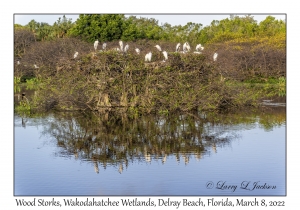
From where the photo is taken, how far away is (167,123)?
14836mm

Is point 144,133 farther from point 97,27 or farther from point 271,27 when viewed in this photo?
point 271,27

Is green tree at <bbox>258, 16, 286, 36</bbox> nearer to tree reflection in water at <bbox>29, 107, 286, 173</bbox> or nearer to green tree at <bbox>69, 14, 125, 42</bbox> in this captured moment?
green tree at <bbox>69, 14, 125, 42</bbox>

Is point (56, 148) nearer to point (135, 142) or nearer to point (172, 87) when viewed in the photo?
point (135, 142)

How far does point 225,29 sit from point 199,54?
92.3 ft

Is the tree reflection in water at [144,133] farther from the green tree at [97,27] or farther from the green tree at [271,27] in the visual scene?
the green tree at [271,27]

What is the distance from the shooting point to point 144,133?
44.0 ft

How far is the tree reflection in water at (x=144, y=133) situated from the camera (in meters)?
11.2

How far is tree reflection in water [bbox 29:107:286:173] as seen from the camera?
11161 mm

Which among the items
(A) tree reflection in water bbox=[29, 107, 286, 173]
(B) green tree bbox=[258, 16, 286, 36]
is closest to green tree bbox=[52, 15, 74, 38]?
(B) green tree bbox=[258, 16, 286, 36]

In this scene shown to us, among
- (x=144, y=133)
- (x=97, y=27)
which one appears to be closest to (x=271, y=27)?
Answer: (x=97, y=27)

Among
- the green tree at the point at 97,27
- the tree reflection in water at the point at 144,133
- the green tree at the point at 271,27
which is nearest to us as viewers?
the tree reflection in water at the point at 144,133

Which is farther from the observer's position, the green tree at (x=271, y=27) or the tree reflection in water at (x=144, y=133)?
the green tree at (x=271, y=27)

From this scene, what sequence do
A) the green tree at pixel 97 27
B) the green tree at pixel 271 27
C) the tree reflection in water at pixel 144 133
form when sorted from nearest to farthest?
the tree reflection in water at pixel 144 133 < the green tree at pixel 97 27 < the green tree at pixel 271 27

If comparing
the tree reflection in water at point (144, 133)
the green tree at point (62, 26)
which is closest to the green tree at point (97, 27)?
the green tree at point (62, 26)
